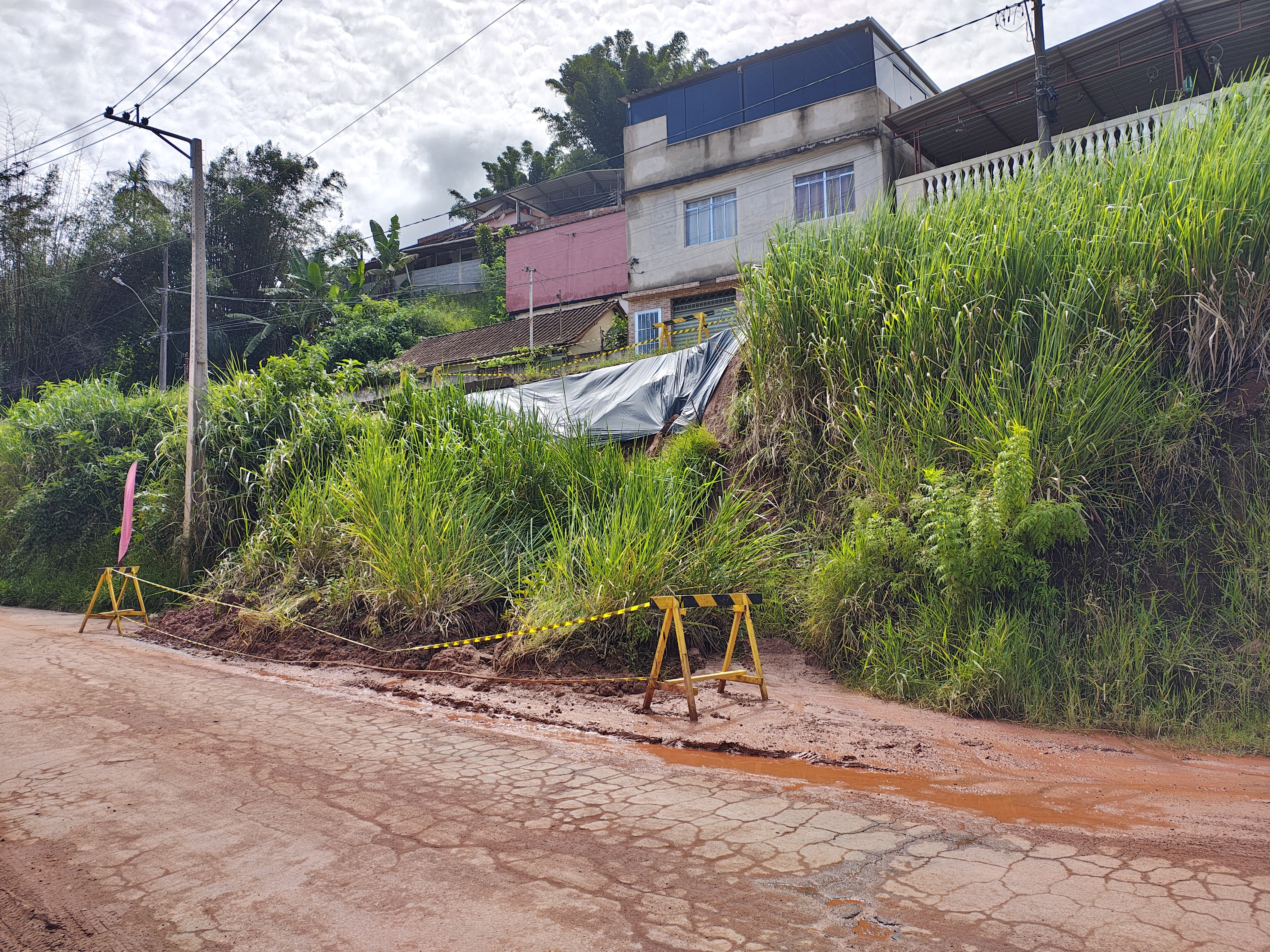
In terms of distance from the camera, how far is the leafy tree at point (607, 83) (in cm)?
4147

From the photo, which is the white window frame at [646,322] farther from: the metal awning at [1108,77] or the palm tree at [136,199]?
the palm tree at [136,199]

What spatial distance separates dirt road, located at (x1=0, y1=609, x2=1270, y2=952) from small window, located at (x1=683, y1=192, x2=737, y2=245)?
657 inches

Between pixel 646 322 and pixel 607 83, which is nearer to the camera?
pixel 646 322

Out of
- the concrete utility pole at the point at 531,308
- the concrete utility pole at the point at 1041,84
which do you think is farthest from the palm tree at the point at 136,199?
the concrete utility pole at the point at 1041,84

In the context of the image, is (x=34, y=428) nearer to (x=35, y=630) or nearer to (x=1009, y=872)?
(x=35, y=630)

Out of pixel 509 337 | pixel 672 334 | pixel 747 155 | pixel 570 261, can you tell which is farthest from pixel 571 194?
pixel 672 334

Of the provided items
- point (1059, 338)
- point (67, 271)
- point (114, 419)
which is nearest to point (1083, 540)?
point (1059, 338)

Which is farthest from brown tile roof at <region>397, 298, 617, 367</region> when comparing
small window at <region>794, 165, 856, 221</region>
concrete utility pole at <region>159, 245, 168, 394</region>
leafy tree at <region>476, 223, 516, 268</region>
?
small window at <region>794, 165, 856, 221</region>

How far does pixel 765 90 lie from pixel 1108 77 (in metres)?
7.51

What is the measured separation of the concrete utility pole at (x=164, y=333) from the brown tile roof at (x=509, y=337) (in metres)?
8.16

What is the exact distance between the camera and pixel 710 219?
66.8 feet

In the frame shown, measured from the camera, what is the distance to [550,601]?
723 centimetres

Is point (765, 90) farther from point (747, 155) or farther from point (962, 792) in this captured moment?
point (962, 792)

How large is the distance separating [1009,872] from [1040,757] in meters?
1.93
